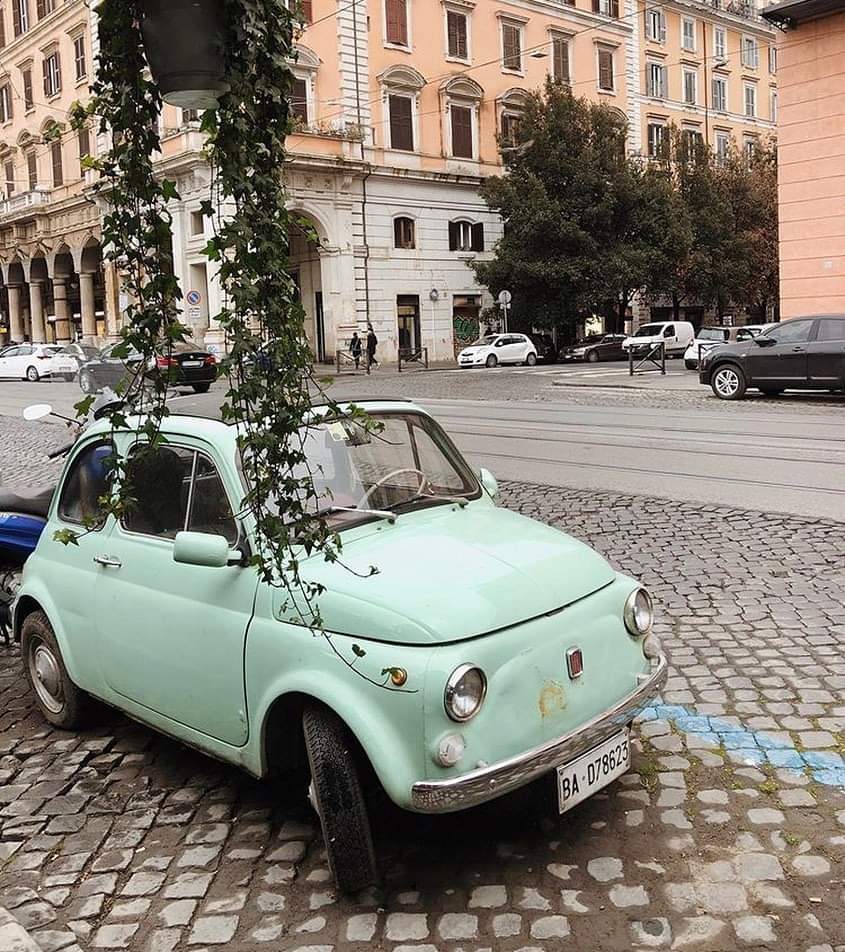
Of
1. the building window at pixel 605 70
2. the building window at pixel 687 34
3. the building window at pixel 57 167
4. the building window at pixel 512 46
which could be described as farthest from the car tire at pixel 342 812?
the building window at pixel 687 34

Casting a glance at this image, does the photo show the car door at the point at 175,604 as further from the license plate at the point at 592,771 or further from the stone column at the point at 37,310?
the stone column at the point at 37,310

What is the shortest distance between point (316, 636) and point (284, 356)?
0.95 meters

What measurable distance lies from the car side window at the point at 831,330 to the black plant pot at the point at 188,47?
17.4 m

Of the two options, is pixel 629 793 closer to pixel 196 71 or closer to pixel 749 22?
pixel 196 71

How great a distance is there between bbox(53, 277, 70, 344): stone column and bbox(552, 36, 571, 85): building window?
87.1 ft

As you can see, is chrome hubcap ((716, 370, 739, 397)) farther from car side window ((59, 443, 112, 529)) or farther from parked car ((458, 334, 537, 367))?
parked car ((458, 334, 537, 367))

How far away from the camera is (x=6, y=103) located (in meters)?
53.5

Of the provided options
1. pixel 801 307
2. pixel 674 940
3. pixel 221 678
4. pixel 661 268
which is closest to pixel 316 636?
pixel 221 678

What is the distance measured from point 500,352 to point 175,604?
36.1 metres

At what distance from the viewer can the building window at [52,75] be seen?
47906 millimetres

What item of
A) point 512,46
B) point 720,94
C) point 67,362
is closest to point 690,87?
point 720,94

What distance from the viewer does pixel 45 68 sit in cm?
4906

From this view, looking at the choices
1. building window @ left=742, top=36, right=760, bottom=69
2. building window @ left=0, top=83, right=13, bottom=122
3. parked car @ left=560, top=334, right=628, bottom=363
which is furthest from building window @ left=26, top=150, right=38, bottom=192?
building window @ left=742, top=36, right=760, bottom=69

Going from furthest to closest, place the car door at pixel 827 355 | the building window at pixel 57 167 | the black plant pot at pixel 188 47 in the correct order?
the building window at pixel 57 167 → the car door at pixel 827 355 → the black plant pot at pixel 188 47
